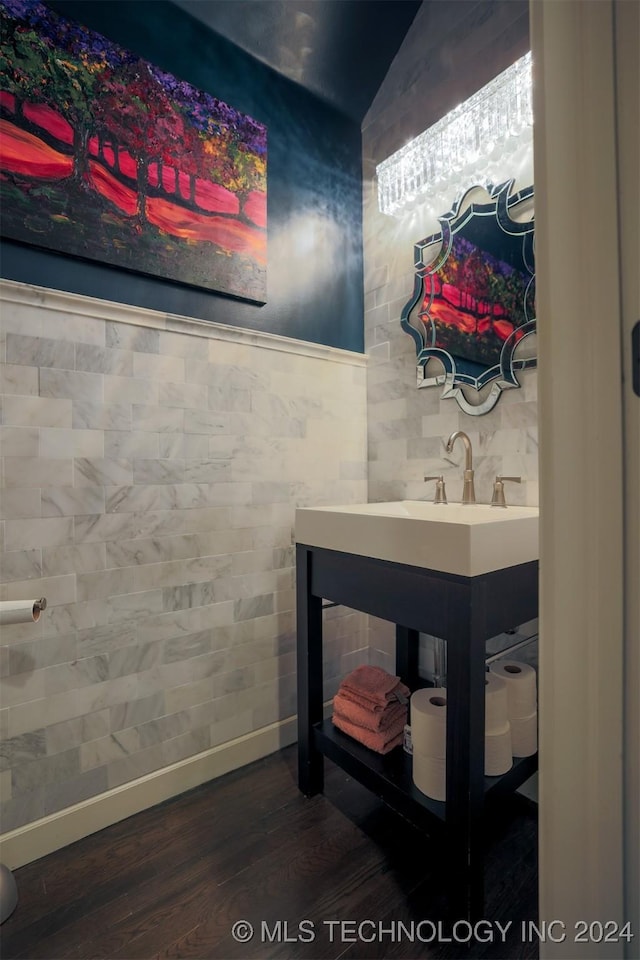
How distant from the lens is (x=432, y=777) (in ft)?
4.08

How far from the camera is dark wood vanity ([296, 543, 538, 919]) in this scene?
43.3 inches

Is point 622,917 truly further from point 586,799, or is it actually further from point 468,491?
point 468,491

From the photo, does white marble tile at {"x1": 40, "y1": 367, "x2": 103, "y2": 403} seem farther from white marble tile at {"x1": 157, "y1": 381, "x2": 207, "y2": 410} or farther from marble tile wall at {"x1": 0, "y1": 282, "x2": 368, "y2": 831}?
white marble tile at {"x1": 157, "y1": 381, "x2": 207, "y2": 410}

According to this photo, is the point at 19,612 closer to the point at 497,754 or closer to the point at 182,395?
the point at 182,395

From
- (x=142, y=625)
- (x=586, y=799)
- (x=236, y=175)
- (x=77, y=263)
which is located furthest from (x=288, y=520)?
(x=586, y=799)

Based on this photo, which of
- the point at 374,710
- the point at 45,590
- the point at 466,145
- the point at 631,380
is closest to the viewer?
the point at 631,380

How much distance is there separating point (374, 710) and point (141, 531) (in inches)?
36.7

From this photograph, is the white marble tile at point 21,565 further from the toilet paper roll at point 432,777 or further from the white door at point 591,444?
the white door at point 591,444

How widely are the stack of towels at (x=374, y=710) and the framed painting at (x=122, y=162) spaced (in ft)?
4.72

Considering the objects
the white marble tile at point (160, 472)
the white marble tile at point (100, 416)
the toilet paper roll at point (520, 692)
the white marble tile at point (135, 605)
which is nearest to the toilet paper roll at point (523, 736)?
the toilet paper roll at point (520, 692)

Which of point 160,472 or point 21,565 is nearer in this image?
point 21,565

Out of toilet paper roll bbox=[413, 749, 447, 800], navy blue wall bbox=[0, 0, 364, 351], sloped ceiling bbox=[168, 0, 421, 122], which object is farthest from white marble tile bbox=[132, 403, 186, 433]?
sloped ceiling bbox=[168, 0, 421, 122]

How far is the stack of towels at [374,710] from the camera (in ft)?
4.68

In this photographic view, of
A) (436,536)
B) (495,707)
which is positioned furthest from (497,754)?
(436,536)
